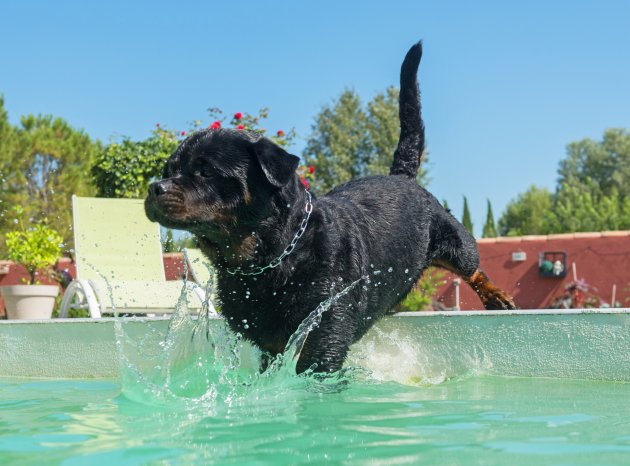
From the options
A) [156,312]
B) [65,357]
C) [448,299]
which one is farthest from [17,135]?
[65,357]

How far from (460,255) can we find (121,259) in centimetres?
462

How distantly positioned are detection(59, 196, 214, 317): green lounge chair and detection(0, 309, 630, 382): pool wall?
194 centimetres

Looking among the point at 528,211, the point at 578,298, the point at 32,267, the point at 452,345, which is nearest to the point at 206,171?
the point at 452,345

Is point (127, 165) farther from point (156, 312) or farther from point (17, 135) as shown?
point (17, 135)

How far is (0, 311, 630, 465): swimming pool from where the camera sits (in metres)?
2.47

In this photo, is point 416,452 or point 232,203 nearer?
point 416,452

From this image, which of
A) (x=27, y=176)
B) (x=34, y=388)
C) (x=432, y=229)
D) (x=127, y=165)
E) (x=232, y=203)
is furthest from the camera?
(x=27, y=176)

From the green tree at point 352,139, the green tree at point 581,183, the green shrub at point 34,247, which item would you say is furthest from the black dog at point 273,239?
the green tree at point 581,183

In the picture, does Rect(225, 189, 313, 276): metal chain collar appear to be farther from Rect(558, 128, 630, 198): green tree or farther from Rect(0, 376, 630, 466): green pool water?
Rect(558, 128, 630, 198): green tree

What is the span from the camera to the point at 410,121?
539cm

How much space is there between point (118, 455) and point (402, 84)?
3.75 meters

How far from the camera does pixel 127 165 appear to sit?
1211 centimetres

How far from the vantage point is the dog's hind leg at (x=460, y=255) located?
5.09m

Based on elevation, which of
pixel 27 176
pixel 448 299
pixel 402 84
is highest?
pixel 27 176
